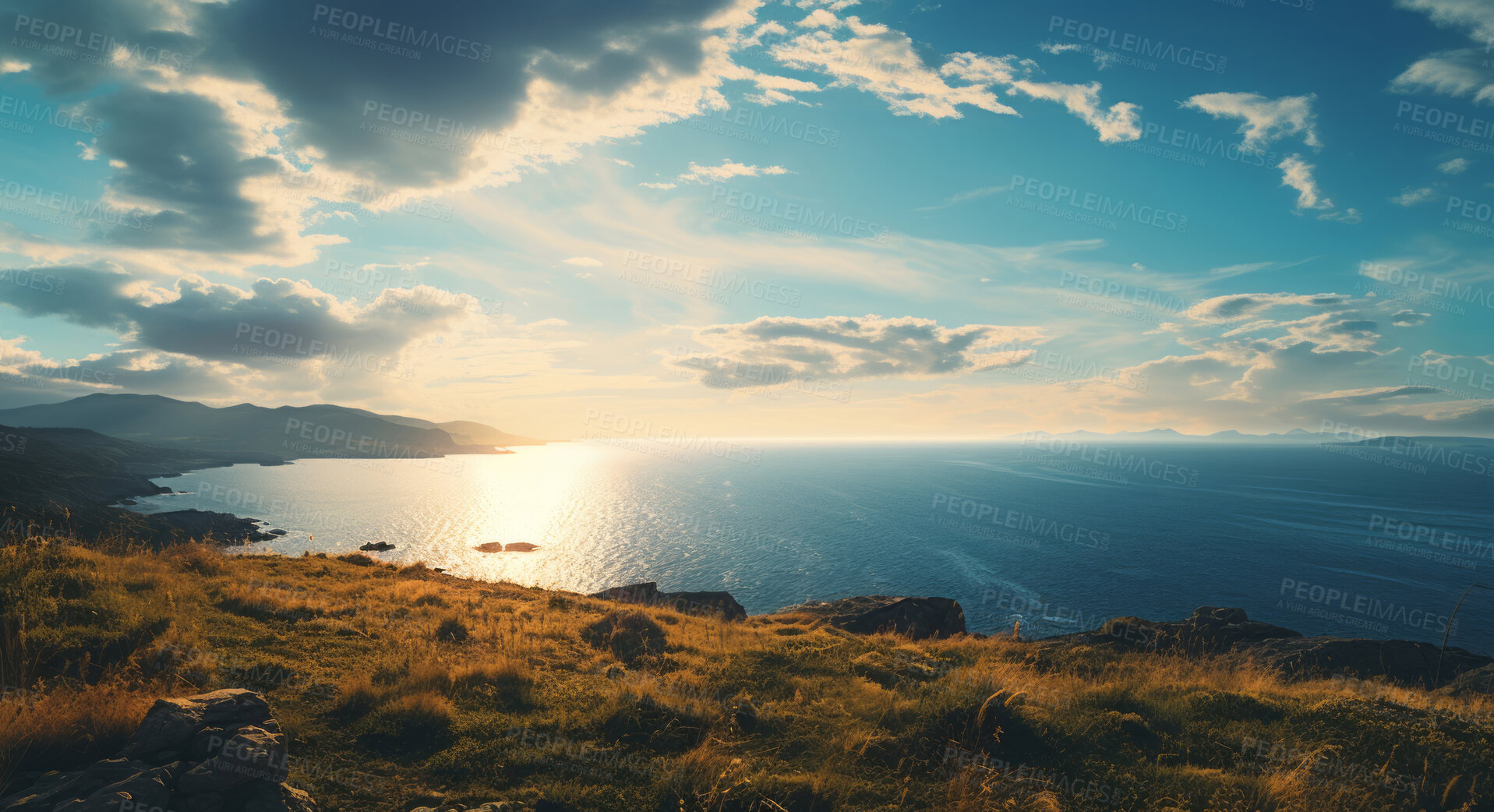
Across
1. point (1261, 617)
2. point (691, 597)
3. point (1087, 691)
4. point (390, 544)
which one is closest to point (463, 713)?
point (1087, 691)

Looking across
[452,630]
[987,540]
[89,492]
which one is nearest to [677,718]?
[452,630]

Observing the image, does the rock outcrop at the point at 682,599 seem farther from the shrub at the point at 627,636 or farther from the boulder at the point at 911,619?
the shrub at the point at 627,636

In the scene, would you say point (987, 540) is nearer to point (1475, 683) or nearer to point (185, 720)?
point (1475, 683)

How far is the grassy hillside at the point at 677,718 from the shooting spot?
6039 mm

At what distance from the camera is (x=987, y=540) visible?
90.3m

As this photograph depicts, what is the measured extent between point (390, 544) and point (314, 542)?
959 cm

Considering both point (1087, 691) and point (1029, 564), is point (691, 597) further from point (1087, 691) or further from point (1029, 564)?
point (1029, 564)

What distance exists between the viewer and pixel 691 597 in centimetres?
4172

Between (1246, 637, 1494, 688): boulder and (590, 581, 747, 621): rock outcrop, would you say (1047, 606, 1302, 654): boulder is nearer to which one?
(1246, 637, 1494, 688): boulder

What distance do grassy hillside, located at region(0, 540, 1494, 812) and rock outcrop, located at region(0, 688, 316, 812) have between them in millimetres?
759

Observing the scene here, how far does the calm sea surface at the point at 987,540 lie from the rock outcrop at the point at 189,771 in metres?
59.1

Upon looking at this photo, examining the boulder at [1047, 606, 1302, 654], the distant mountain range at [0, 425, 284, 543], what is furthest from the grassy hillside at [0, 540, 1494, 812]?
the boulder at [1047, 606, 1302, 654]

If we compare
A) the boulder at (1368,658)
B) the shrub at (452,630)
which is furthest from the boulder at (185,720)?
the boulder at (1368,658)

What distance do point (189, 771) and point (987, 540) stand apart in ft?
328
